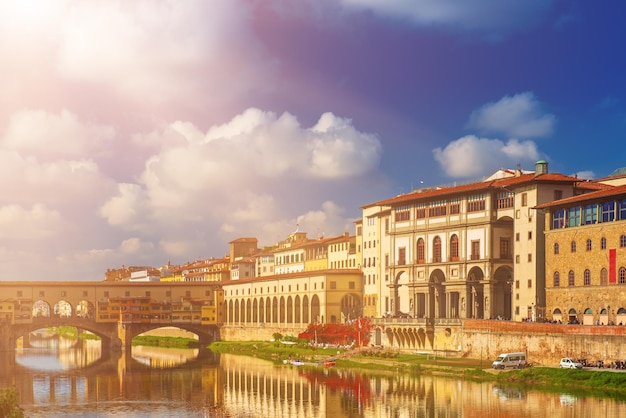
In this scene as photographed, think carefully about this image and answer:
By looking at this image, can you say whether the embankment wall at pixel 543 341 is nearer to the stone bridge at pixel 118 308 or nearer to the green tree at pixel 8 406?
the green tree at pixel 8 406

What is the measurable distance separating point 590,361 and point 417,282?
28.5 meters

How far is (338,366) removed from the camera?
8312 centimetres

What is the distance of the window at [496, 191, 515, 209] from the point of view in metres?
80.1

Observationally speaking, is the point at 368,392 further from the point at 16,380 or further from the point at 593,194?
the point at 16,380

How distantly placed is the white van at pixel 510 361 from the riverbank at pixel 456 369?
737 mm

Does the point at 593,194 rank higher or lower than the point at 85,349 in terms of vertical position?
higher

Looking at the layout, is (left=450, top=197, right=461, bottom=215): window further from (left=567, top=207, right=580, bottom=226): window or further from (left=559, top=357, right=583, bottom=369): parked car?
(left=559, top=357, right=583, bottom=369): parked car

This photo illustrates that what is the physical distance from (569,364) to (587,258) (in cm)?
981

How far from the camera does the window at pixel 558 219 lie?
7294 centimetres

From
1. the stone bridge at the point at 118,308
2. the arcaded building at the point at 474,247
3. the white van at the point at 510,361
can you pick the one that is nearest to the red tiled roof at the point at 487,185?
the arcaded building at the point at 474,247

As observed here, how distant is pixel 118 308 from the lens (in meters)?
124

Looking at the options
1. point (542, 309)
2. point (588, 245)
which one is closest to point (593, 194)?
point (588, 245)

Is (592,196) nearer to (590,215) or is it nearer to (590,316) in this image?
(590,215)

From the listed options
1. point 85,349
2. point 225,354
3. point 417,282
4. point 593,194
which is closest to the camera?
point 593,194
